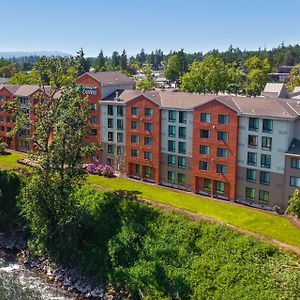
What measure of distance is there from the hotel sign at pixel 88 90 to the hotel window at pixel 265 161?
32.5 meters

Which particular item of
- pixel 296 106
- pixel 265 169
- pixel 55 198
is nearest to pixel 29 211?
pixel 55 198

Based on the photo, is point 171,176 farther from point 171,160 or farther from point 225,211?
point 225,211

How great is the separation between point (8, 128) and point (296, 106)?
208ft

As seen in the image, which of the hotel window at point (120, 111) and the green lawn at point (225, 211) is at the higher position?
the hotel window at point (120, 111)

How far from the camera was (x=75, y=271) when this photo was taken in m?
54.9

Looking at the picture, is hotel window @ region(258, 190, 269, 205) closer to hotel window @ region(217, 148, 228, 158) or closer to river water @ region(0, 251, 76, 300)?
hotel window @ region(217, 148, 228, 158)

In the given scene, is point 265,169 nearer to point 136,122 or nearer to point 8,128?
point 136,122

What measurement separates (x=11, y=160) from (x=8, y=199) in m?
18.3

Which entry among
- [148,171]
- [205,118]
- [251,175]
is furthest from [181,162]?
[251,175]

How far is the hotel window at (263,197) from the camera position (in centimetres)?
6144

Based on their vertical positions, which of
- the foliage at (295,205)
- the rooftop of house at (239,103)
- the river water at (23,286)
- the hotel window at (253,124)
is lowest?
the river water at (23,286)

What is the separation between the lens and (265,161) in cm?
6112

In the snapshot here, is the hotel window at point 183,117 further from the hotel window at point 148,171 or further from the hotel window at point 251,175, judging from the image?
the hotel window at point 251,175

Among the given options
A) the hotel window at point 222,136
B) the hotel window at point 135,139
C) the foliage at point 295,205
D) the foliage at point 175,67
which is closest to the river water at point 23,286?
the foliage at point 295,205
